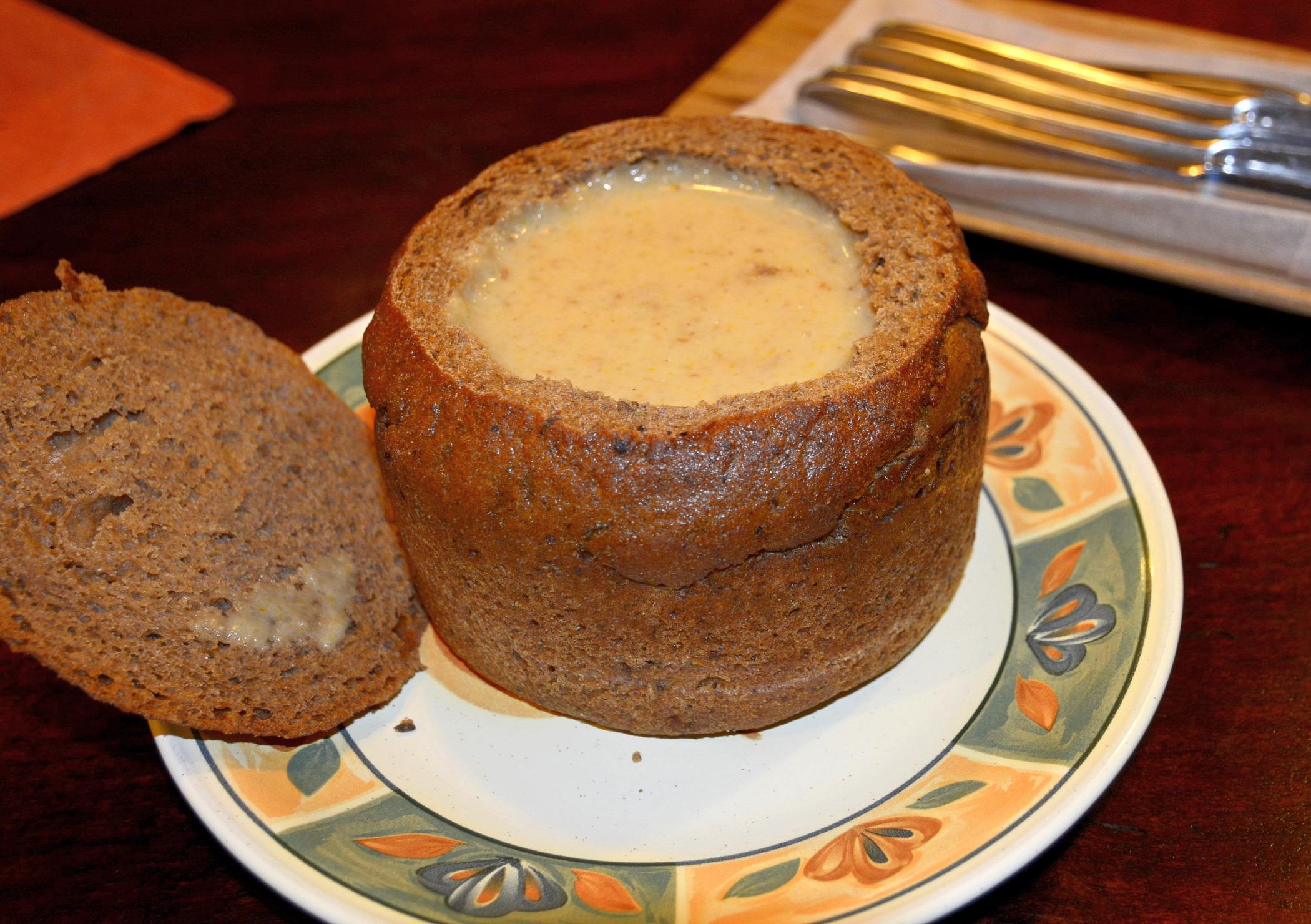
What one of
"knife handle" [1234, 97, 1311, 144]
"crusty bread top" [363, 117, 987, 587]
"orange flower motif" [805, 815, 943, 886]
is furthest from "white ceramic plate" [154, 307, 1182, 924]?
"knife handle" [1234, 97, 1311, 144]

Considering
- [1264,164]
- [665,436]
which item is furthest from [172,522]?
[1264,164]

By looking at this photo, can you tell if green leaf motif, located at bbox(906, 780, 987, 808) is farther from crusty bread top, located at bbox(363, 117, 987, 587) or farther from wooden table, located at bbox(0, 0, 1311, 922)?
crusty bread top, located at bbox(363, 117, 987, 587)

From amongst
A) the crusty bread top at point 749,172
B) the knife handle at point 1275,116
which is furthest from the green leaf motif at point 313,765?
the knife handle at point 1275,116

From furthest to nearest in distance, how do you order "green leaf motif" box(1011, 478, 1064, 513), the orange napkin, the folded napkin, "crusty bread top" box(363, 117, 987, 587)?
the orange napkin, the folded napkin, "green leaf motif" box(1011, 478, 1064, 513), "crusty bread top" box(363, 117, 987, 587)

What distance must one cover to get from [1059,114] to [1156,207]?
39 cm

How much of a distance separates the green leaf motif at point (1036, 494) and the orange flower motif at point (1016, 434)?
40 millimetres

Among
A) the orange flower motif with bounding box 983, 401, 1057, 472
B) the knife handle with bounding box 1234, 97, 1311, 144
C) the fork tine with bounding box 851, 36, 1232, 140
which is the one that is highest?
the knife handle with bounding box 1234, 97, 1311, 144

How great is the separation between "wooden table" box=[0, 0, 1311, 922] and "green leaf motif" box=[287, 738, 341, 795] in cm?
16

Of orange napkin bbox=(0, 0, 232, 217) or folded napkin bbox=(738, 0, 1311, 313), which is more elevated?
folded napkin bbox=(738, 0, 1311, 313)

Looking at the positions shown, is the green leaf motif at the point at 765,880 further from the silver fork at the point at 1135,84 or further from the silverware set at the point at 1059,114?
the silver fork at the point at 1135,84

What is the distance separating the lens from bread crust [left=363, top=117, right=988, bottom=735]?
1391 mm

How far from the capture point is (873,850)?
1441mm

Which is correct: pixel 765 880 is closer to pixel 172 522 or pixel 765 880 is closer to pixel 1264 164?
pixel 172 522

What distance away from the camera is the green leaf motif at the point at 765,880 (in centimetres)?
142
